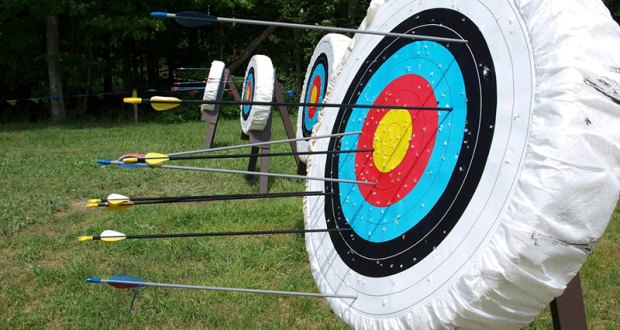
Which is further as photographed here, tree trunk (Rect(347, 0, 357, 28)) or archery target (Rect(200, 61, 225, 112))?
tree trunk (Rect(347, 0, 357, 28))

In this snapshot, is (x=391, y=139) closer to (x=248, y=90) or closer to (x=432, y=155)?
(x=432, y=155)

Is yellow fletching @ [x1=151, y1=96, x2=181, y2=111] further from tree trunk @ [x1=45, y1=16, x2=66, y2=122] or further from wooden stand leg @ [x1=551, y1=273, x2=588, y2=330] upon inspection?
tree trunk @ [x1=45, y1=16, x2=66, y2=122]

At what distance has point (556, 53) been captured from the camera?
942 mm

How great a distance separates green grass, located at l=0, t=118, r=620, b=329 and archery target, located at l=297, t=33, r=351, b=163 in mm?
567

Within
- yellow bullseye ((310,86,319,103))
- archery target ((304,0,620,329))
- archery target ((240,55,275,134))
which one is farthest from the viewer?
yellow bullseye ((310,86,319,103))

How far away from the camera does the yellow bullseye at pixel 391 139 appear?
141 cm

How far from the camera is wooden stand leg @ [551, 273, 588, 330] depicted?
45.8 inches

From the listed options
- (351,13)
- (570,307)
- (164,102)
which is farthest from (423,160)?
(351,13)

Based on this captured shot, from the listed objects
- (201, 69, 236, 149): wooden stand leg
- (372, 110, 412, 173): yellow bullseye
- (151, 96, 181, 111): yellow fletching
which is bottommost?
(201, 69, 236, 149): wooden stand leg

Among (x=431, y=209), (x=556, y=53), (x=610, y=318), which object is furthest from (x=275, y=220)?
(x=556, y=53)

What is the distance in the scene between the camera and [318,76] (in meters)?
4.57

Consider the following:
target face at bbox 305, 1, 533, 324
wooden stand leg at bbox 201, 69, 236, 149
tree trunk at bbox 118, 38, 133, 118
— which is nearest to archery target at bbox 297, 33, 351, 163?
wooden stand leg at bbox 201, 69, 236, 149

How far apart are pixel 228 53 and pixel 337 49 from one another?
43.0ft

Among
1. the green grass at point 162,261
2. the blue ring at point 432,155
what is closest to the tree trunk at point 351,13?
the green grass at point 162,261
